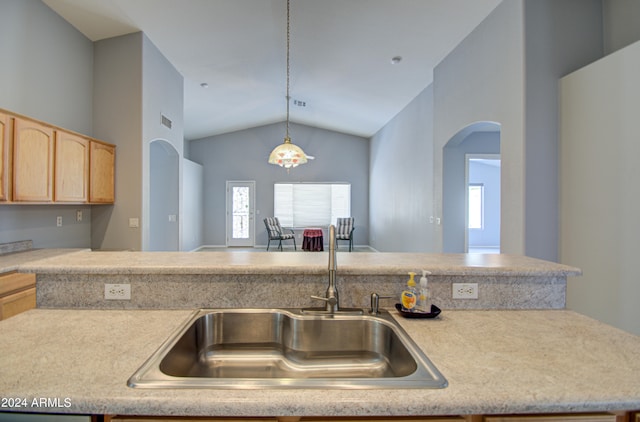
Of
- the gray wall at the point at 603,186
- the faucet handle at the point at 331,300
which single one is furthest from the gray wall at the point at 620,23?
the faucet handle at the point at 331,300

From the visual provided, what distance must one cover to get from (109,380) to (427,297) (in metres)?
1.04

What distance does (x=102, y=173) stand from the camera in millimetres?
3617

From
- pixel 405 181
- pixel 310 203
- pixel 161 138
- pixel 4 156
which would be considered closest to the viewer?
pixel 4 156

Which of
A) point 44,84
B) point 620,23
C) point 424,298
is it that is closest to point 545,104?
point 620,23

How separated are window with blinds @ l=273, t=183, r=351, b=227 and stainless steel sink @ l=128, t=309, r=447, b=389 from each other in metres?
7.83

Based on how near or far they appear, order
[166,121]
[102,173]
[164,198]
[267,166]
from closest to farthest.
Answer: [102,173] → [166,121] → [164,198] → [267,166]

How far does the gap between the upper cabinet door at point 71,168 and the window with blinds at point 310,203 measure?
586cm

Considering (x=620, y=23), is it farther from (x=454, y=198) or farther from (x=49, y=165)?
(x=49, y=165)

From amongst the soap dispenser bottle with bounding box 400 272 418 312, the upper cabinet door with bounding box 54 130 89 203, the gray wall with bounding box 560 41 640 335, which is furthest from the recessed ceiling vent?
the gray wall with bounding box 560 41 640 335

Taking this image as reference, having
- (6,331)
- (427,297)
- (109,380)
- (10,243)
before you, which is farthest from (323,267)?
(10,243)

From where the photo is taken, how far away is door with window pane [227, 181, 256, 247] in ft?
29.3

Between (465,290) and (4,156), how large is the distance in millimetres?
3240

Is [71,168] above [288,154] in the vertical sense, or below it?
below

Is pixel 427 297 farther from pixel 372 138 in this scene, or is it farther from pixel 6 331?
pixel 372 138
